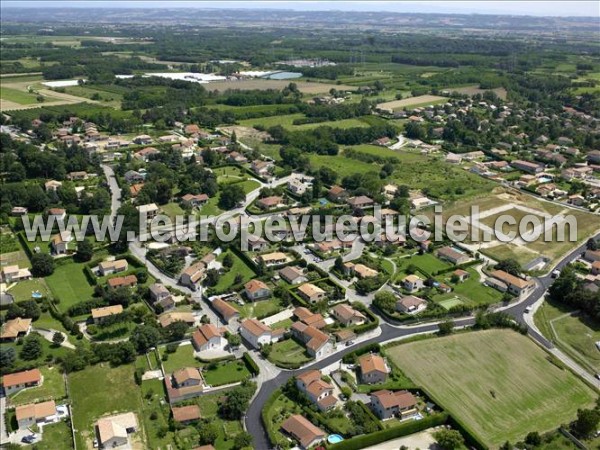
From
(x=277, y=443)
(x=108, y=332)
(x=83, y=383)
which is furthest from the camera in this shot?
(x=108, y=332)

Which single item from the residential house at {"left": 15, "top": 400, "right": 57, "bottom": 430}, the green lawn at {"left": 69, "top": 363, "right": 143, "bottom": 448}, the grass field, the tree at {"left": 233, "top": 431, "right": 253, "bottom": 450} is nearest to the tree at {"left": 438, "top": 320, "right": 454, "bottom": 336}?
the grass field

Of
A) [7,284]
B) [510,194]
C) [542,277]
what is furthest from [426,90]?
[7,284]

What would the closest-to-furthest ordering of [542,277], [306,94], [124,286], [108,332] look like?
1. [108,332]
2. [124,286]
3. [542,277]
4. [306,94]

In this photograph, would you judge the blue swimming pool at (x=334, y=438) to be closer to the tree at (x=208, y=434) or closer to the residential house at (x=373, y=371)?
the residential house at (x=373, y=371)

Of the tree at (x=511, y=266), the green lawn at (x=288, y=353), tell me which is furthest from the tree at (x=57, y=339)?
the tree at (x=511, y=266)

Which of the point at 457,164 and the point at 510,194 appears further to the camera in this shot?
the point at 457,164

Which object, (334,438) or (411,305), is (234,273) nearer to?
(411,305)

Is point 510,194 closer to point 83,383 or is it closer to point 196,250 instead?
point 196,250
